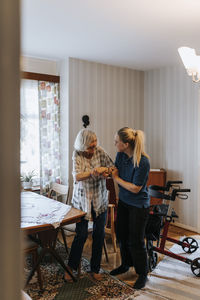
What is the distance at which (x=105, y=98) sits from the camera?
4699 mm

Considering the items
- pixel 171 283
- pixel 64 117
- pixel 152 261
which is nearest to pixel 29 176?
pixel 64 117

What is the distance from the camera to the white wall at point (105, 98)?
4320 mm

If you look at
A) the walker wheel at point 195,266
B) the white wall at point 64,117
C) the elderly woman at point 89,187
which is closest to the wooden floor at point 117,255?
the elderly woman at point 89,187

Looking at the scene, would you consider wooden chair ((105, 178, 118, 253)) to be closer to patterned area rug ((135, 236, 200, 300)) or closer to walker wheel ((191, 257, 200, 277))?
patterned area rug ((135, 236, 200, 300))

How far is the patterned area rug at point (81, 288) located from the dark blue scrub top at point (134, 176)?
2.67 feet

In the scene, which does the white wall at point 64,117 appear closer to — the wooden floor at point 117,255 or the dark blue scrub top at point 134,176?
the wooden floor at point 117,255

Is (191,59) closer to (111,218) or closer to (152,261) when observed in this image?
(111,218)

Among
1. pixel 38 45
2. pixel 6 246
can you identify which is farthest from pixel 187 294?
pixel 38 45

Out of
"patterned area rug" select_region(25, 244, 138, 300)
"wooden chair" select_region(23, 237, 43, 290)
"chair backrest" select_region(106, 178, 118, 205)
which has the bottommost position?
"patterned area rug" select_region(25, 244, 138, 300)

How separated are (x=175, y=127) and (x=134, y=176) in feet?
8.22

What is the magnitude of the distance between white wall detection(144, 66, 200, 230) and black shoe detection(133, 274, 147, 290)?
2.02 metres

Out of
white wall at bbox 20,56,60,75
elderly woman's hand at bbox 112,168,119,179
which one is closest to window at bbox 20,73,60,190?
white wall at bbox 20,56,60,75

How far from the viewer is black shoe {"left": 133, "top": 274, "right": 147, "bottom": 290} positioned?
8.66 feet

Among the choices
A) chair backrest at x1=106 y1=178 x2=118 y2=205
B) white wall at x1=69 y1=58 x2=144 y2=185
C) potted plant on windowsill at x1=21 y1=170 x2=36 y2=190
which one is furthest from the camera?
white wall at x1=69 y1=58 x2=144 y2=185
